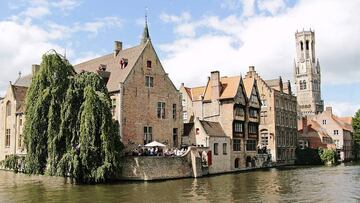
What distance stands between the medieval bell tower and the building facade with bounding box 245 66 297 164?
68.3 m

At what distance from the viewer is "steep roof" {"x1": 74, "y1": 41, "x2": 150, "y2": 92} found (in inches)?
1678

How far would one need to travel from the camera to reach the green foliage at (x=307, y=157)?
216 feet

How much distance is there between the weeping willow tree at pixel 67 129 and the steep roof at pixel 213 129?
14.1 metres

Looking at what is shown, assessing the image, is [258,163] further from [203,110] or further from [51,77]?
[51,77]

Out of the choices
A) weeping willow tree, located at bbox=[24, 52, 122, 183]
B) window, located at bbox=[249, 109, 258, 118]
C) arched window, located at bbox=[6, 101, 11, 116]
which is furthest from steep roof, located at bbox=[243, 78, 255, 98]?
arched window, located at bbox=[6, 101, 11, 116]

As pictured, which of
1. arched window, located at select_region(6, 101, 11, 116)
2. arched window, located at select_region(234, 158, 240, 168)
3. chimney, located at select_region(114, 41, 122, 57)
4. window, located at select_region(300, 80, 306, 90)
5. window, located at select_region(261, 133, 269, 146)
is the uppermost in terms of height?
window, located at select_region(300, 80, 306, 90)

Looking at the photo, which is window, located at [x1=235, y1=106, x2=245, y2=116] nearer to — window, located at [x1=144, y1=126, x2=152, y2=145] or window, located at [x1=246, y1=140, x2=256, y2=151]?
window, located at [x1=246, y1=140, x2=256, y2=151]

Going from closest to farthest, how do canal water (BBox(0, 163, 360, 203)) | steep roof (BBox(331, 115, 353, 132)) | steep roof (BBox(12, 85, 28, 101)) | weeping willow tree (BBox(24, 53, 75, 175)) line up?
canal water (BBox(0, 163, 360, 203)), weeping willow tree (BBox(24, 53, 75, 175)), steep roof (BBox(12, 85, 28, 101)), steep roof (BBox(331, 115, 353, 132))

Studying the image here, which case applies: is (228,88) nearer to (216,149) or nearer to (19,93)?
(216,149)

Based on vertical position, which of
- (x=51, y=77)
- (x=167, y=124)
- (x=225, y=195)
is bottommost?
(x=225, y=195)

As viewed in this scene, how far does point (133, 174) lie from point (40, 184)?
7.42m

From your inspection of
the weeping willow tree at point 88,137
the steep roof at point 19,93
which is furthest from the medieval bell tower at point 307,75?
the weeping willow tree at point 88,137

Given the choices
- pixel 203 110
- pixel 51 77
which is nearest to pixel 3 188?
pixel 51 77

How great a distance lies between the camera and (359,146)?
87125mm
